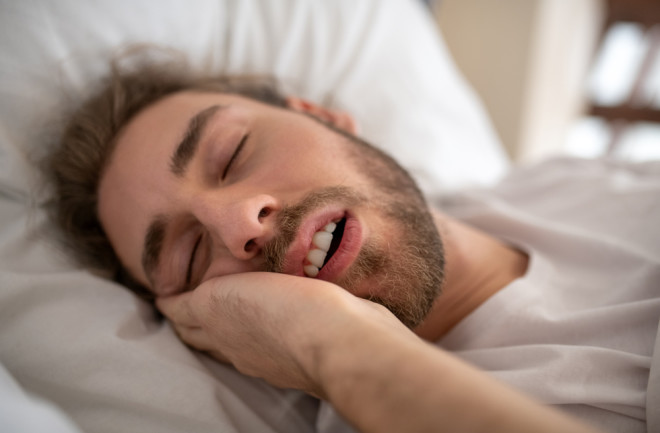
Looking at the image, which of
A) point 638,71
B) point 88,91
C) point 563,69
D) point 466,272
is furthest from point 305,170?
point 638,71

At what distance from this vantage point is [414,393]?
0.38m

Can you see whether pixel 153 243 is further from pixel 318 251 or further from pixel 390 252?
pixel 390 252

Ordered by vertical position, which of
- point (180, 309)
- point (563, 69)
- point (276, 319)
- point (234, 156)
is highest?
point (563, 69)

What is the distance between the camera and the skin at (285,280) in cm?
38

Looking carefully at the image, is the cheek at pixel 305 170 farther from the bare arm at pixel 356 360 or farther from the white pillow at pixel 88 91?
the white pillow at pixel 88 91

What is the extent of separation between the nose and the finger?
13 centimetres

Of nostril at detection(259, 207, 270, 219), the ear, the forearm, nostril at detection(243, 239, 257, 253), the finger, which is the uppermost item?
the ear

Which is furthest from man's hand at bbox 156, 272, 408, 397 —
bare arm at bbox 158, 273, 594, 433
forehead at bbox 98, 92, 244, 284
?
forehead at bbox 98, 92, 244, 284

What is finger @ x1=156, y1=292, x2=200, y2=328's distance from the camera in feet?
2.33

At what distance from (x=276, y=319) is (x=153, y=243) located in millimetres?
347

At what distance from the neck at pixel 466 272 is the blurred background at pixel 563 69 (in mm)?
769

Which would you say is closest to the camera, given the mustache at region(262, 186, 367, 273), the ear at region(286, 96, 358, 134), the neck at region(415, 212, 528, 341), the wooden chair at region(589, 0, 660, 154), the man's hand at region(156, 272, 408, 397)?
the man's hand at region(156, 272, 408, 397)

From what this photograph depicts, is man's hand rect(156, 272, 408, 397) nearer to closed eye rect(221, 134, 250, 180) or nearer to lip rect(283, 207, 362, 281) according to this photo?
lip rect(283, 207, 362, 281)

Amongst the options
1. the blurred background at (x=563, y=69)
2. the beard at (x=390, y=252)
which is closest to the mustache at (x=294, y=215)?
the beard at (x=390, y=252)
